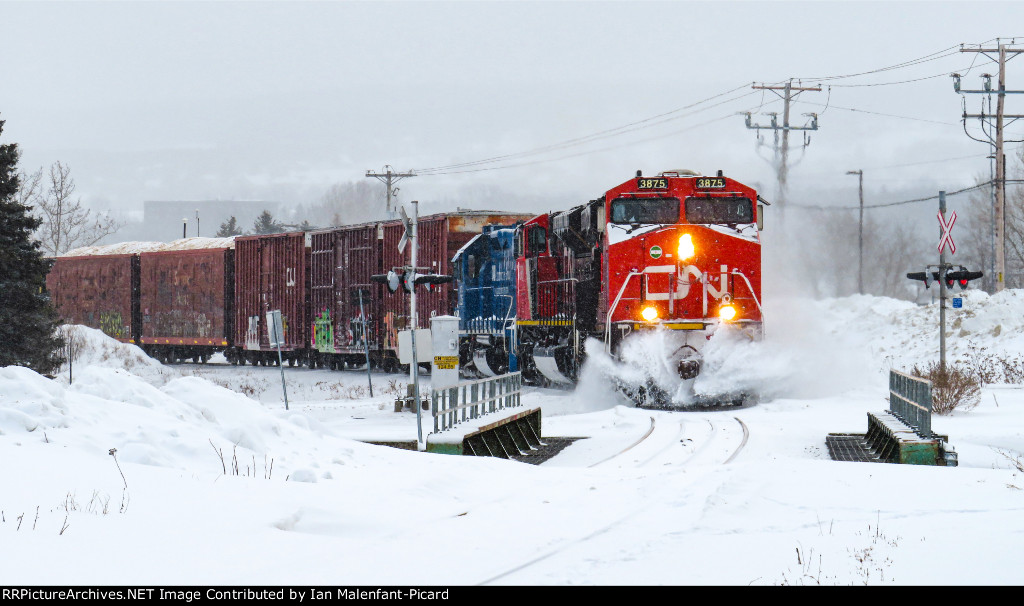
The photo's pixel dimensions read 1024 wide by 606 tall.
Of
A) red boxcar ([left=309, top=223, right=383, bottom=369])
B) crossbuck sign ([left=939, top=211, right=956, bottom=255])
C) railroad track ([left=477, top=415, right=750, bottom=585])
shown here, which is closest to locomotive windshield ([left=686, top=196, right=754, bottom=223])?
crossbuck sign ([left=939, top=211, right=956, bottom=255])

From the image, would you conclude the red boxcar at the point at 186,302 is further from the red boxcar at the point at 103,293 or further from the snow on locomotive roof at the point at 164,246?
the snow on locomotive roof at the point at 164,246

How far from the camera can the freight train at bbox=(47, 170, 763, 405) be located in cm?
1972

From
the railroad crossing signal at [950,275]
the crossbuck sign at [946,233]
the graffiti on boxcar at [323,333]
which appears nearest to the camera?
the crossbuck sign at [946,233]

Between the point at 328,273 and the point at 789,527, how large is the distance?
30831mm

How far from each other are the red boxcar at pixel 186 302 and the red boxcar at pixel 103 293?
0.45 meters

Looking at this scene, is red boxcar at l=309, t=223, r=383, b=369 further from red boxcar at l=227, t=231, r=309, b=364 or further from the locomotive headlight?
the locomotive headlight

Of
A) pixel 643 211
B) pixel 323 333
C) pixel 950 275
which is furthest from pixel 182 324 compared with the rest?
pixel 950 275

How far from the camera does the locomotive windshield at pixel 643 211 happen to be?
19875 mm

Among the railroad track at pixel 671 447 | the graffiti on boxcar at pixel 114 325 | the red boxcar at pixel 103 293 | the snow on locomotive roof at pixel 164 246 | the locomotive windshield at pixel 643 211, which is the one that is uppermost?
the snow on locomotive roof at pixel 164 246

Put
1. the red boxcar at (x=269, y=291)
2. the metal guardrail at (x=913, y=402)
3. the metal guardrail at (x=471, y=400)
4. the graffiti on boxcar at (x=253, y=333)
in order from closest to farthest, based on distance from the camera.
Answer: the metal guardrail at (x=913, y=402) → the metal guardrail at (x=471, y=400) → the red boxcar at (x=269, y=291) → the graffiti on boxcar at (x=253, y=333)

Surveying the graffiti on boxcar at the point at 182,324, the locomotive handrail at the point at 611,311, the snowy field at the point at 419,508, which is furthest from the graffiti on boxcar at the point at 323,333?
the snowy field at the point at 419,508

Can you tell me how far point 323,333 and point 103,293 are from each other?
14161 mm

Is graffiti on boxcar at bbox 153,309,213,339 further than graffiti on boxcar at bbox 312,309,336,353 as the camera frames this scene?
Yes

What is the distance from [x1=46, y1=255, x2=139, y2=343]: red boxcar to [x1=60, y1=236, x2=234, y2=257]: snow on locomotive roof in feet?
2.70
